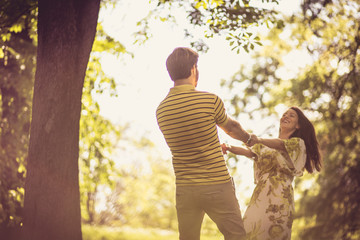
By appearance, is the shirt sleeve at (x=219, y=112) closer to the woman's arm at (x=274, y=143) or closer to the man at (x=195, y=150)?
the man at (x=195, y=150)

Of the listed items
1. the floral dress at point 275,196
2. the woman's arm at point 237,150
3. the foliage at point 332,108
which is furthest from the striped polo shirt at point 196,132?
the foliage at point 332,108

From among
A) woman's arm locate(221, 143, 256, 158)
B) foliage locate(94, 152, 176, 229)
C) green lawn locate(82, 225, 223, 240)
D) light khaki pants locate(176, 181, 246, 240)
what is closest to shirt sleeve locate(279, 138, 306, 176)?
woman's arm locate(221, 143, 256, 158)

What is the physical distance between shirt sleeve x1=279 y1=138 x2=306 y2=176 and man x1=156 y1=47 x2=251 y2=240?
3.23 ft

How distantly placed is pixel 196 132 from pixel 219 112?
0.90ft

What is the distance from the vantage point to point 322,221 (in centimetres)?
1031

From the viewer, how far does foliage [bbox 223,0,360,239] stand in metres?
9.95

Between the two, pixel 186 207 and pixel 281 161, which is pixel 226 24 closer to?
pixel 281 161

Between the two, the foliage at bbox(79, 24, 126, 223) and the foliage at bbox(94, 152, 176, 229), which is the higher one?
the foliage at bbox(79, 24, 126, 223)

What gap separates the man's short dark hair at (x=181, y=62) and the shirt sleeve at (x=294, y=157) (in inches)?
57.3

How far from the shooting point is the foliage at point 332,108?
9953mm

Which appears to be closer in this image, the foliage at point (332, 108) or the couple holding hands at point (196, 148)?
the couple holding hands at point (196, 148)

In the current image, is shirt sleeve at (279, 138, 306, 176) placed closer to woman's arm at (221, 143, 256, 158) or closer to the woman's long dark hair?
the woman's long dark hair

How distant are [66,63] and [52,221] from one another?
1.94m

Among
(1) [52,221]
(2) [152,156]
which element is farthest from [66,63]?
(2) [152,156]
